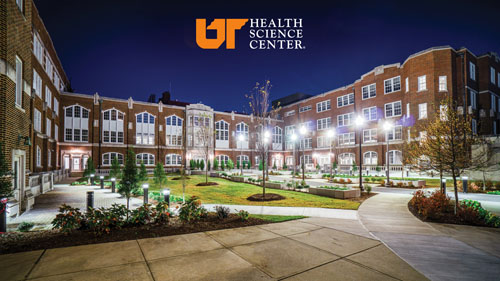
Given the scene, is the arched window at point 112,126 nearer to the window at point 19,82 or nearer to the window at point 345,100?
the window at point 19,82

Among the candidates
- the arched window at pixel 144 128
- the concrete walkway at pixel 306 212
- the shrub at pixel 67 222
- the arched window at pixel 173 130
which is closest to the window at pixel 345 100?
the arched window at pixel 173 130

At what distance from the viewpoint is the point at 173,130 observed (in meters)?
42.4

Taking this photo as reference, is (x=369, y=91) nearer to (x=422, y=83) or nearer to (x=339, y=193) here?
(x=422, y=83)

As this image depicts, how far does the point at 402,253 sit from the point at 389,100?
37.3 metres

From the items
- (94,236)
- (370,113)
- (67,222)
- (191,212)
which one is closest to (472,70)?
(370,113)

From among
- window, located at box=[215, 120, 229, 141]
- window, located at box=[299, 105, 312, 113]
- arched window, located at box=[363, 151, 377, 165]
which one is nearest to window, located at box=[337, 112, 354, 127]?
arched window, located at box=[363, 151, 377, 165]

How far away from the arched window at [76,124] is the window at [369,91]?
44.6 meters

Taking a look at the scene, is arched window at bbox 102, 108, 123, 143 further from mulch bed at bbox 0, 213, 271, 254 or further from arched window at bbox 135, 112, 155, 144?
mulch bed at bbox 0, 213, 271, 254

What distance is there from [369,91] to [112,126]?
42.4m

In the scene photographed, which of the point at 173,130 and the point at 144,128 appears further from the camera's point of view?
the point at 173,130

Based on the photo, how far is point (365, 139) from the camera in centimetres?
3994

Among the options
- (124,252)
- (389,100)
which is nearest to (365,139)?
(389,100)

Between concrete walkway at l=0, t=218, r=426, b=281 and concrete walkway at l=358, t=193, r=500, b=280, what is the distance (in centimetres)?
48

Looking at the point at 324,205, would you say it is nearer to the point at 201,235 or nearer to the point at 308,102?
the point at 201,235
